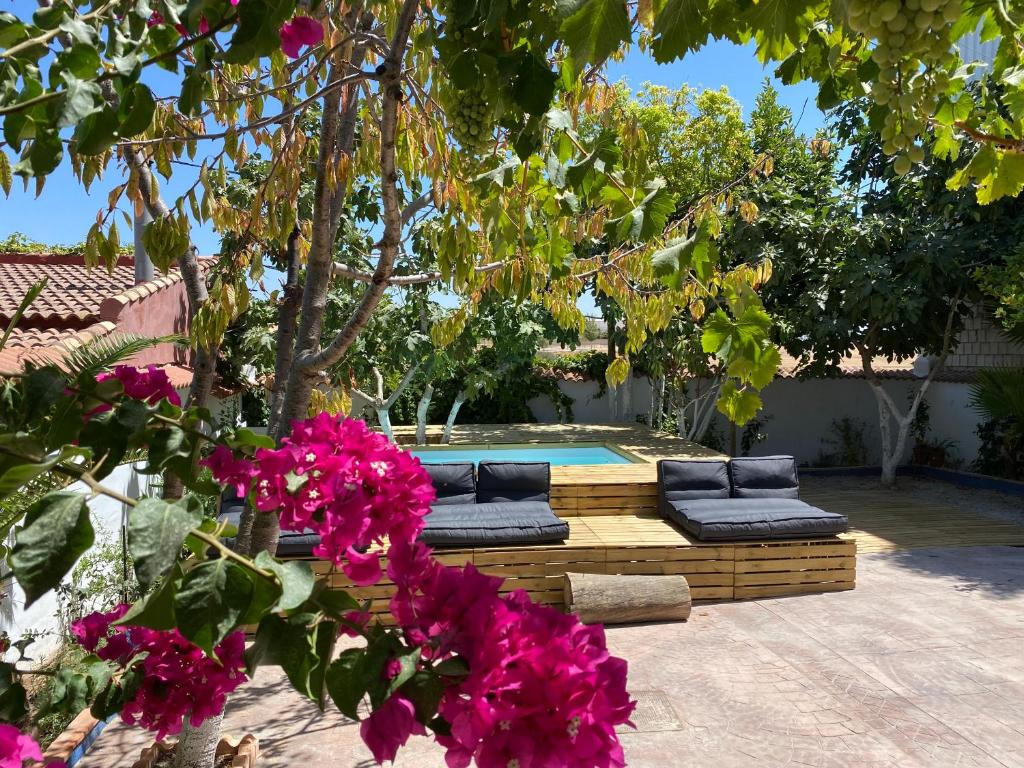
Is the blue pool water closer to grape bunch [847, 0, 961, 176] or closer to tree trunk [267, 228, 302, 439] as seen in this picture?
tree trunk [267, 228, 302, 439]

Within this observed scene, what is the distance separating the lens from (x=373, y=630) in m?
0.79

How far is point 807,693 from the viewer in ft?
13.6

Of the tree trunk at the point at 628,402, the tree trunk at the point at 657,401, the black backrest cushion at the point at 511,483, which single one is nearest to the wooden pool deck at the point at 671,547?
the black backrest cushion at the point at 511,483

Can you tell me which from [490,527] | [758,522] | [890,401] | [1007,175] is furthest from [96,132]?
[890,401]

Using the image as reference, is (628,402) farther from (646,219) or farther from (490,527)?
(646,219)

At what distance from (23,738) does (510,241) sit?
5.00ft

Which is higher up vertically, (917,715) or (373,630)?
(373,630)

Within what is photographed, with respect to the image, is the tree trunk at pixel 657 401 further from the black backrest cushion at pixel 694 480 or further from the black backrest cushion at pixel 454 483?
the black backrest cushion at pixel 454 483

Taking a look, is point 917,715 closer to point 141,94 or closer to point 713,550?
point 713,550

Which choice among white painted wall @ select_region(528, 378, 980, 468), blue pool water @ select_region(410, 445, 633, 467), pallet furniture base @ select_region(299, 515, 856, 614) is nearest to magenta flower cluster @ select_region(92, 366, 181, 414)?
pallet furniture base @ select_region(299, 515, 856, 614)

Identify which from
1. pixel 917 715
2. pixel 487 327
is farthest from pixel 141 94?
pixel 487 327

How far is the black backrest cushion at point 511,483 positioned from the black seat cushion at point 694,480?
3.72 ft

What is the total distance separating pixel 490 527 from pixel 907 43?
4960mm

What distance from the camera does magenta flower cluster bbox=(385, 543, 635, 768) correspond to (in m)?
0.68
